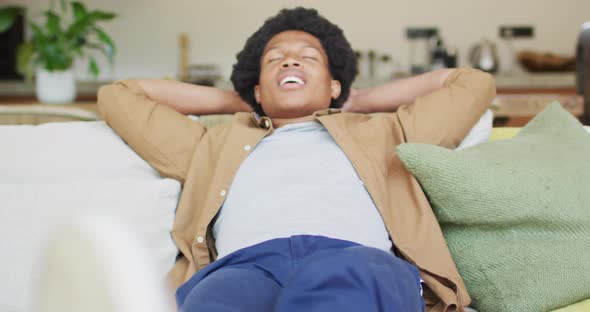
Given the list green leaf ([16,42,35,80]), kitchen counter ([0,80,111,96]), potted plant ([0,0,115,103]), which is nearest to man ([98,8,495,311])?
potted plant ([0,0,115,103])

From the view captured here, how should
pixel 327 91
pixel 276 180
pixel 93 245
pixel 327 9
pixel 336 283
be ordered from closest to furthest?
pixel 93 245 → pixel 336 283 → pixel 276 180 → pixel 327 91 → pixel 327 9

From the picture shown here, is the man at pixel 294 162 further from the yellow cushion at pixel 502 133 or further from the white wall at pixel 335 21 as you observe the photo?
the white wall at pixel 335 21

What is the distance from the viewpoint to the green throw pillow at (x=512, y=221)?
1.05m

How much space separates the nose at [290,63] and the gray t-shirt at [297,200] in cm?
20

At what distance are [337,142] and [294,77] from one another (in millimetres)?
223

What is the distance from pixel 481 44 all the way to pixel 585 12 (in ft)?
3.13

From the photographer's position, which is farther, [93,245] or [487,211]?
[487,211]

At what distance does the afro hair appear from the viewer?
1538 mm

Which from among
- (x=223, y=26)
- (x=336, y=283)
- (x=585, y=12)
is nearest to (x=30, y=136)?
→ (x=336, y=283)

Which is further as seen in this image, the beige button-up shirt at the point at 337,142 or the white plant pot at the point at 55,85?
the white plant pot at the point at 55,85

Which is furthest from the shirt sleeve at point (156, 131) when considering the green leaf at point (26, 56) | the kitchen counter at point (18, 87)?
the kitchen counter at point (18, 87)

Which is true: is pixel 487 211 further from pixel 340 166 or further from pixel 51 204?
pixel 51 204

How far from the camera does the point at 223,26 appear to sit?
4258 mm

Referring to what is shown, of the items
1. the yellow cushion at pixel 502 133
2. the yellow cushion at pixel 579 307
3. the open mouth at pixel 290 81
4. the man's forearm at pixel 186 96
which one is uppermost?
the open mouth at pixel 290 81
